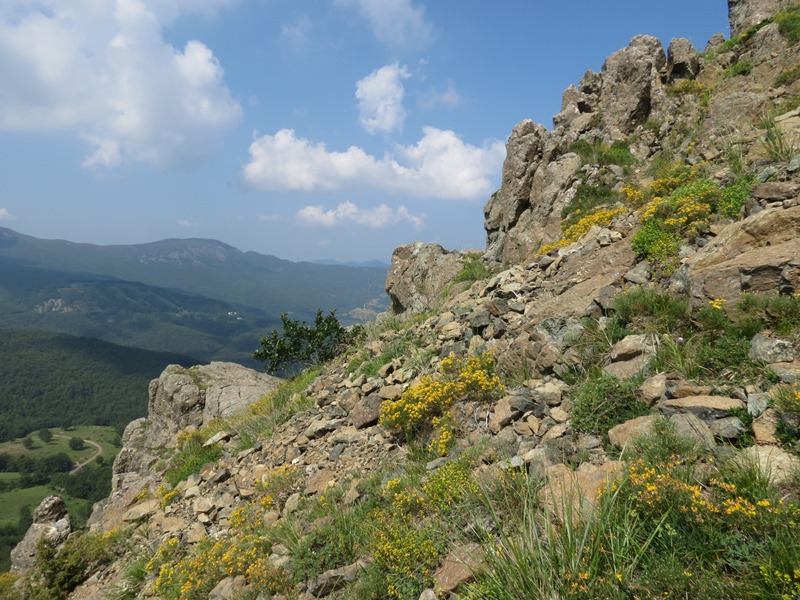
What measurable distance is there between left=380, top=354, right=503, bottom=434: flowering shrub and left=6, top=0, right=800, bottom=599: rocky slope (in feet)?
0.36

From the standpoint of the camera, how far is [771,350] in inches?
182

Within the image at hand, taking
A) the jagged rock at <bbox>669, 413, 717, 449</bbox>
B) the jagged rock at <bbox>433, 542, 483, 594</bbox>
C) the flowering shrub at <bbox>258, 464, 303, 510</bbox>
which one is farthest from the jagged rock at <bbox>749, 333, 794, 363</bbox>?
the flowering shrub at <bbox>258, 464, 303, 510</bbox>

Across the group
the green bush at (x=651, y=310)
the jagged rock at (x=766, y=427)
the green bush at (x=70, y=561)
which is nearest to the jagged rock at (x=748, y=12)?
the green bush at (x=651, y=310)

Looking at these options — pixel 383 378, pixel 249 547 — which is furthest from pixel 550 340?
pixel 249 547

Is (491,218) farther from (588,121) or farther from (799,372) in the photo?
(799,372)

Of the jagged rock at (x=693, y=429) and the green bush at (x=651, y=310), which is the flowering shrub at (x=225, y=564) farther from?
the green bush at (x=651, y=310)

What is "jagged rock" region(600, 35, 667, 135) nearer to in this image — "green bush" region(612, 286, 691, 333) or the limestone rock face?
the limestone rock face

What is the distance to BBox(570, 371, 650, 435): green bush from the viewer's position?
5043 millimetres

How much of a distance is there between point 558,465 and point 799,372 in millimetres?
2693

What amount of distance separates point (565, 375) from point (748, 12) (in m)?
26.7

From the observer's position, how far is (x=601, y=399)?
5266mm

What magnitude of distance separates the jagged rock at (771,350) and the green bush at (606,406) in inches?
52.8

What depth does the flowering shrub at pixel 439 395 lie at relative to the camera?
7.27 metres

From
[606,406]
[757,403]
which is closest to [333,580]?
[606,406]
